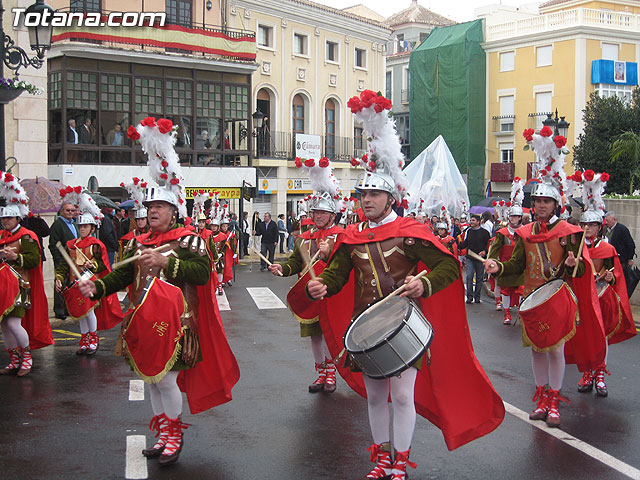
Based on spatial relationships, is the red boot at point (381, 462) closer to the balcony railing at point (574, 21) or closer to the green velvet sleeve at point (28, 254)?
the green velvet sleeve at point (28, 254)

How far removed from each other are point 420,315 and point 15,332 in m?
5.28

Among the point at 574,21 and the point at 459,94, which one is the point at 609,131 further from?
the point at 459,94

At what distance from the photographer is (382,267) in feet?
18.7

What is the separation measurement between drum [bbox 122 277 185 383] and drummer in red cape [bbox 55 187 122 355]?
379cm

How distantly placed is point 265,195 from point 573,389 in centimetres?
3039

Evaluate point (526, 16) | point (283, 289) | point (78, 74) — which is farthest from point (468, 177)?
point (283, 289)

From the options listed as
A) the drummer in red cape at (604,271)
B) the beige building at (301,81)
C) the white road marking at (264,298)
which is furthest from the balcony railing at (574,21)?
the drummer in red cape at (604,271)

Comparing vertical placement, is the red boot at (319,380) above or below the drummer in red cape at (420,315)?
below

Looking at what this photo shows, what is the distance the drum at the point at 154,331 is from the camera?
19.1 feet

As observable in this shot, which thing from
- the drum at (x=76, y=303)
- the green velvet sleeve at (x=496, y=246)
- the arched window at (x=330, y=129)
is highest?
the arched window at (x=330, y=129)

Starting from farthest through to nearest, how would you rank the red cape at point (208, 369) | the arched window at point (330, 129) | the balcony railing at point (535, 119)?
the balcony railing at point (535, 119) → the arched window at point (330, 129) → the red cape at point (208, 369)

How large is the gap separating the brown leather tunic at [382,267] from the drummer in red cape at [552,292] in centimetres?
156

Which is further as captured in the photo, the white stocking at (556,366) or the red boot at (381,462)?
the white stocking at (556,366)

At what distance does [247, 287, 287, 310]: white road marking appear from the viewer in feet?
51.5
